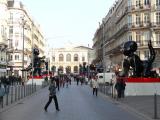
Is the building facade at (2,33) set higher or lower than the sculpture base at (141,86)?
higher

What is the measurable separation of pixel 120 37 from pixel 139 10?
14.6 metres

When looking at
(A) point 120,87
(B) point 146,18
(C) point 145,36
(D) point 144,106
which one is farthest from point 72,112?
(B) point 146,18

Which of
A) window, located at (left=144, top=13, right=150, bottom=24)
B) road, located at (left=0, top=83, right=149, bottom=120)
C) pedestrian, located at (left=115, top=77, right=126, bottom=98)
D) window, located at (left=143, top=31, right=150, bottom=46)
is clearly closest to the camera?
road, located at (left=0, top=83, right=149, bottom=120)

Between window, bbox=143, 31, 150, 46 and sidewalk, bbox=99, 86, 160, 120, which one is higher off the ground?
window, bbox=143, 31, 150, 46

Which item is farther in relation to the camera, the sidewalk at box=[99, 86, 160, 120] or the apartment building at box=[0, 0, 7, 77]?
the apartment building at box=[0, 0, 7, 77]

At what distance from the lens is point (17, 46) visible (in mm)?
115250

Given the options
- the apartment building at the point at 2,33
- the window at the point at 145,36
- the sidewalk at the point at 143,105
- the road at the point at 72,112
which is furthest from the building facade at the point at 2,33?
the road at the point at 72,112

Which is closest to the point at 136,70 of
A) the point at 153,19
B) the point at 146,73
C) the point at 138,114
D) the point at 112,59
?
the point at 146,73

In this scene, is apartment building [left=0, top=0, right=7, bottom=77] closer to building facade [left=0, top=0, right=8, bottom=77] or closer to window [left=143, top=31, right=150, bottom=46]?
building facade [left=0, top=0, right=8, bottom=77]

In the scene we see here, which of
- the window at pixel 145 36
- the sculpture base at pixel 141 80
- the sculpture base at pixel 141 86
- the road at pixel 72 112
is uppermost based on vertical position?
the window at pixel 145 36

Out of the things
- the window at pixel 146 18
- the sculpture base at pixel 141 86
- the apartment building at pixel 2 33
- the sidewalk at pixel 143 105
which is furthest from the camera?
the window at pixel 146 18

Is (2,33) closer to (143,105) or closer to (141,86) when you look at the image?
(141,86)

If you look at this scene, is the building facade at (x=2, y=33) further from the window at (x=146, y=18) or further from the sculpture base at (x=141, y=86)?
the sculpture base at (x=141, y=86)

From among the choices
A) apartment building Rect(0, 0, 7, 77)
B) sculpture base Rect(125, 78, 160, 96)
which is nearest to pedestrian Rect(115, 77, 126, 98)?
sculpture base Rect(125, 78, 160, 96)
